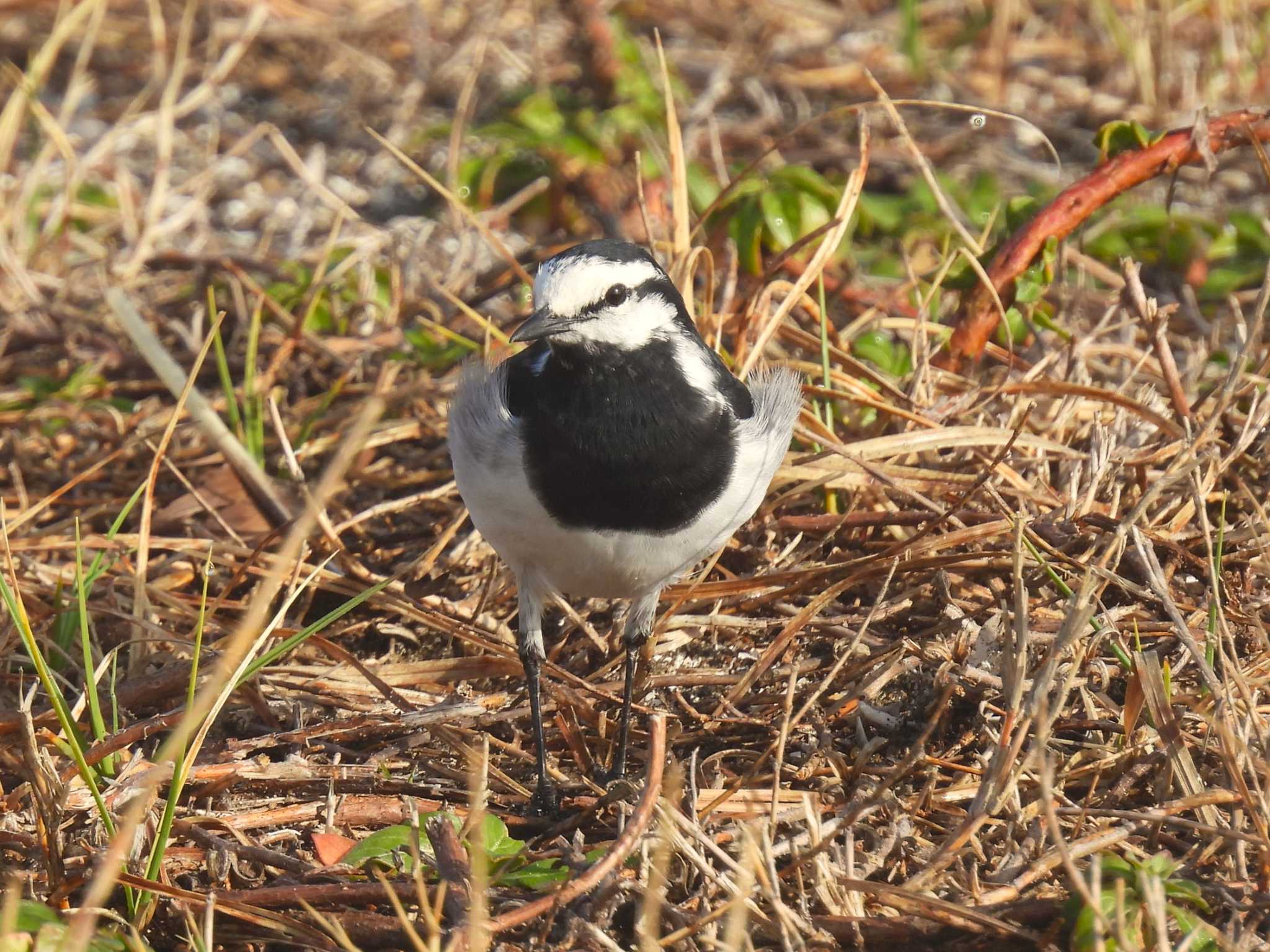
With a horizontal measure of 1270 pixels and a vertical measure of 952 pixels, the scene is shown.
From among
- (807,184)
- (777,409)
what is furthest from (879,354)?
(777,409)

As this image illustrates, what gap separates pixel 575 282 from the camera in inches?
128

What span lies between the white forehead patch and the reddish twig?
1.39 meters

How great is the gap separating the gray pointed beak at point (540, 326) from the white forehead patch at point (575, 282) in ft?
0.06

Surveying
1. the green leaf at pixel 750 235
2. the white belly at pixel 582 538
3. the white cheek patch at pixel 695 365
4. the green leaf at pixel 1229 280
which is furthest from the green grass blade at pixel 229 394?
the green leaf at pixel 1229 280

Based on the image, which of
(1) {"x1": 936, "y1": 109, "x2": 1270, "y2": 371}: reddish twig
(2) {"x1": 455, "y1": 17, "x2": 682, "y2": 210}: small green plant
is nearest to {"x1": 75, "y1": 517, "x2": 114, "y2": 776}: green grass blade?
(1) {"x1": 936, "y1": 109, "x2": 1270, "y2": 371}: reddish twig

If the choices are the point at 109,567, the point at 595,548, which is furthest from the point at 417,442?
the point at 595,548

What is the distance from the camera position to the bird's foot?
10.7ft

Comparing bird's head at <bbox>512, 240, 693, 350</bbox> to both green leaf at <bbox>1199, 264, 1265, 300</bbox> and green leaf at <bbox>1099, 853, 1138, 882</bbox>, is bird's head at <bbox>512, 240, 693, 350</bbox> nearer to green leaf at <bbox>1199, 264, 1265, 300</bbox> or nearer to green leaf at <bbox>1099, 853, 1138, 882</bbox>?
green leaf at <bbox>1099, 853, 1138, 882</bbox>

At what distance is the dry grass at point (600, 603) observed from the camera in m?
2.74

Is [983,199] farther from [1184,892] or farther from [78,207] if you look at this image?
[78,207]

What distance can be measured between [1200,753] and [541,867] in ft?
4.62

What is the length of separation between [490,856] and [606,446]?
927 mm

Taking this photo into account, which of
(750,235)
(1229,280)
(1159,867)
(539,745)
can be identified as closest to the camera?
(1159,867)

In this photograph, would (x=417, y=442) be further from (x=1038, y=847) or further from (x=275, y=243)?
(x=1038, y=847)
